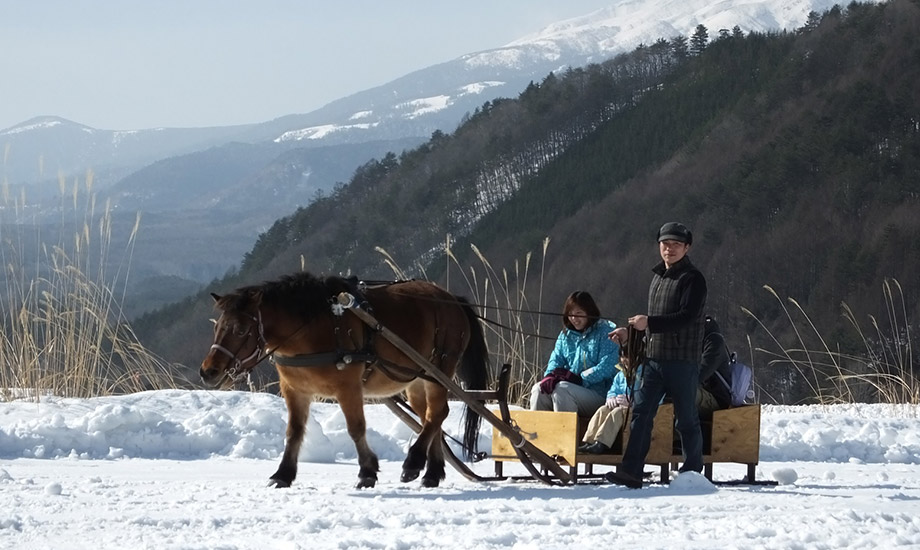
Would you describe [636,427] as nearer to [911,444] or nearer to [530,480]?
[530,480]

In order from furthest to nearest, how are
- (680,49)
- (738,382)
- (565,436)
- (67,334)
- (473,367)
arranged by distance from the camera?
(680,49)
(67,334)
(473,367)
(738,382)
(565,436)

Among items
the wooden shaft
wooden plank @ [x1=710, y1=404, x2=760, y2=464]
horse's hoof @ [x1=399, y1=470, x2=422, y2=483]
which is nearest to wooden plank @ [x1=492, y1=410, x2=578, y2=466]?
the wooden shaft

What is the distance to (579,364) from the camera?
9.39 metres

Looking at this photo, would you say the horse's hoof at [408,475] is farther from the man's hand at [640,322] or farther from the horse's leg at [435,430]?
the man's hand at [640,322]

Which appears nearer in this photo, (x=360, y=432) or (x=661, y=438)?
(x=360, y=432)

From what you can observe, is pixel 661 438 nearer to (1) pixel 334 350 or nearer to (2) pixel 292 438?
(1) pixel 334 350

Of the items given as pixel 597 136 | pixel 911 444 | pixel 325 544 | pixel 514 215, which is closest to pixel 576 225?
pixel 514 215

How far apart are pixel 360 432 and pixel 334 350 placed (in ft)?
1.88

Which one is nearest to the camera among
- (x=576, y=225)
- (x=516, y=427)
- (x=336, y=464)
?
(x=516, y=427)

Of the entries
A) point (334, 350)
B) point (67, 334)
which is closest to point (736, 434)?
point (334, 350)

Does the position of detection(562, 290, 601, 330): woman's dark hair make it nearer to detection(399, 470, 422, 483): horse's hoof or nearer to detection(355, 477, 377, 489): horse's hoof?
detection(399, 470, 422, 483): horse's hoof

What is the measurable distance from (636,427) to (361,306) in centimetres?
191

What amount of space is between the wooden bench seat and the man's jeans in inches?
8.2

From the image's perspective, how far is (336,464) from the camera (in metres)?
11.1
